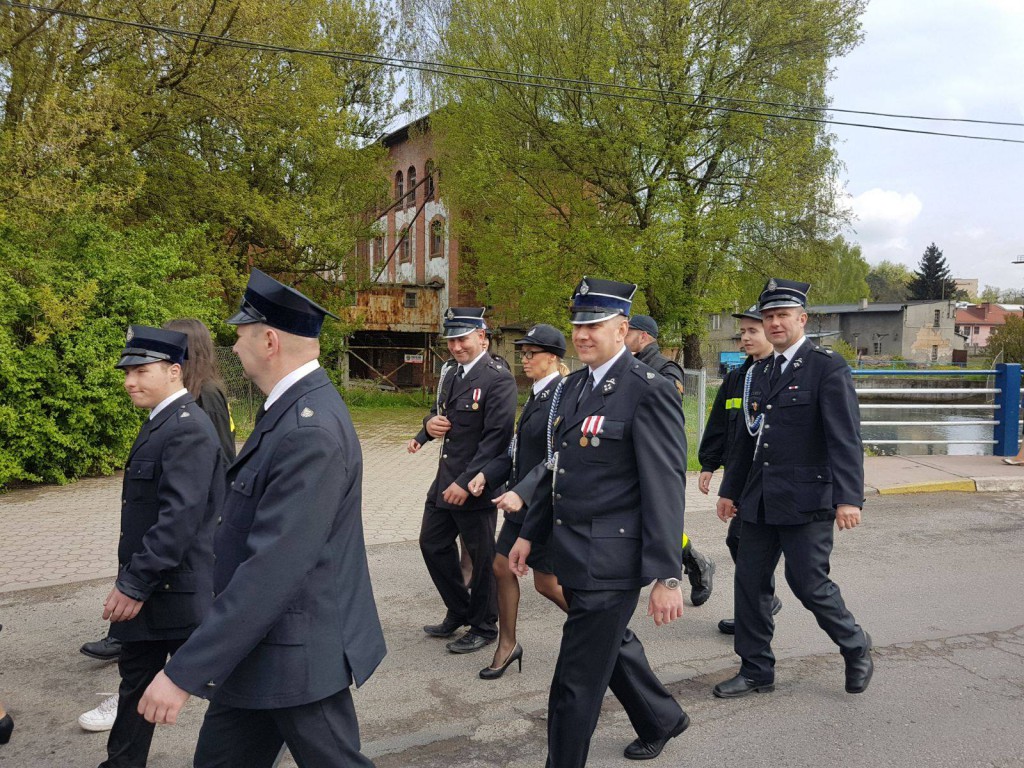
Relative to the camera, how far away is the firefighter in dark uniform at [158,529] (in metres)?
3.23

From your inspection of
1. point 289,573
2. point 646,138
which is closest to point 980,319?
point 646,138

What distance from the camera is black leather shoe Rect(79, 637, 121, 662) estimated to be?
488 cm

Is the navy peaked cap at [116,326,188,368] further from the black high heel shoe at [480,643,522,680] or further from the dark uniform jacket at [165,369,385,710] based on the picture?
the black high heel shoe at [480,643,522,680]

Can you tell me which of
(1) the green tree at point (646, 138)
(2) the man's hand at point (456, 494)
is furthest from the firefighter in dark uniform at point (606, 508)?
(1) the green tree at point (646, 138)

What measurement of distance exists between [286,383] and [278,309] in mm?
225

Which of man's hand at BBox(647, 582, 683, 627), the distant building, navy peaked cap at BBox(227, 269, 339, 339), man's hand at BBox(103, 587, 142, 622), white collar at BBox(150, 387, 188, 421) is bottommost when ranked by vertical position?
man's hand at BBox(103, 587, 142, 622)

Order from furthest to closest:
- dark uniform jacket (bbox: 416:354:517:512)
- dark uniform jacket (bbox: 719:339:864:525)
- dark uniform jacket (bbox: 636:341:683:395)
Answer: dark uniform jacket (bbox: 636:341:683:395), dark uniform jacket (bbox: 416:354:517:512), dark uniform jacket (bbox: 719:339:864:525)

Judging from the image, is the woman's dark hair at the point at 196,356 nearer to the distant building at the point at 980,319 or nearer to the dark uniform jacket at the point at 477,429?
the dark uniform jacket at the point at 477,429

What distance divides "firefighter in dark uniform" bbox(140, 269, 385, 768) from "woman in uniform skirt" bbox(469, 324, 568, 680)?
79.7 inches

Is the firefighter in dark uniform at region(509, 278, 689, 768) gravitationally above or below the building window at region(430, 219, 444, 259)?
below

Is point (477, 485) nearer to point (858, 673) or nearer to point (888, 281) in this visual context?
point (858, 673)

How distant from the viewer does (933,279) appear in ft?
286

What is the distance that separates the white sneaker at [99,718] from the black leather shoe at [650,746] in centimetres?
251

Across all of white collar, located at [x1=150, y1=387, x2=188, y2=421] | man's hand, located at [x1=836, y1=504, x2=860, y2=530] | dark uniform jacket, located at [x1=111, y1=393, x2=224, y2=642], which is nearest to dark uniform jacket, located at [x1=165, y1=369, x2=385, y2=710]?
dark uniform jacket, located at [x1=111, y1=393, x2=224, y2=642]
